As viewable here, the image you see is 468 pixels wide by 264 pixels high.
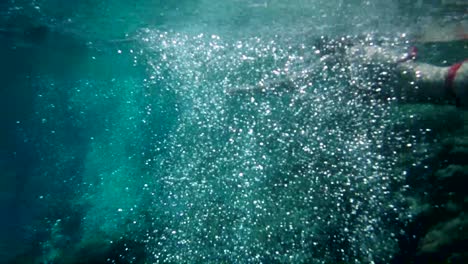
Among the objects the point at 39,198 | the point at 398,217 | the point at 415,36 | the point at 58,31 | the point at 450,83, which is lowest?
the point at 39,198

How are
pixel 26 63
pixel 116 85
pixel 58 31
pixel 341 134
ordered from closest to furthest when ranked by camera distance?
1. pixel 341 134
2. pixel 58 31
3. pixel 26 63
4. pixel 116 85

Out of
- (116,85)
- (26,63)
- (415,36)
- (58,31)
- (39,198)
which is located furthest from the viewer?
(116,85)

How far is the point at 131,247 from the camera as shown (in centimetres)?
465

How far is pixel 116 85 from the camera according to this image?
576 inches

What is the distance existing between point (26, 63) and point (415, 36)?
13460mm

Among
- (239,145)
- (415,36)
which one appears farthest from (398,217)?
(415,36)

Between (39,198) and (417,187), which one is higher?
(417,187)

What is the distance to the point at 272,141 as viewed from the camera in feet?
14.2

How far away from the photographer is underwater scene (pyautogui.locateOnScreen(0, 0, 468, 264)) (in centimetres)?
321

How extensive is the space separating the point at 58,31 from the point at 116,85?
6285mm

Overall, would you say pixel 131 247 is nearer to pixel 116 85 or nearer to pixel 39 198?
pixel 39 198

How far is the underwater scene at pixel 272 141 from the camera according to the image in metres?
3.21

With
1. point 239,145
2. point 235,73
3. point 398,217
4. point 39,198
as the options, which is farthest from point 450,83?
point 39,198

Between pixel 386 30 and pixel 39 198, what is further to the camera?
pixel 39 198
